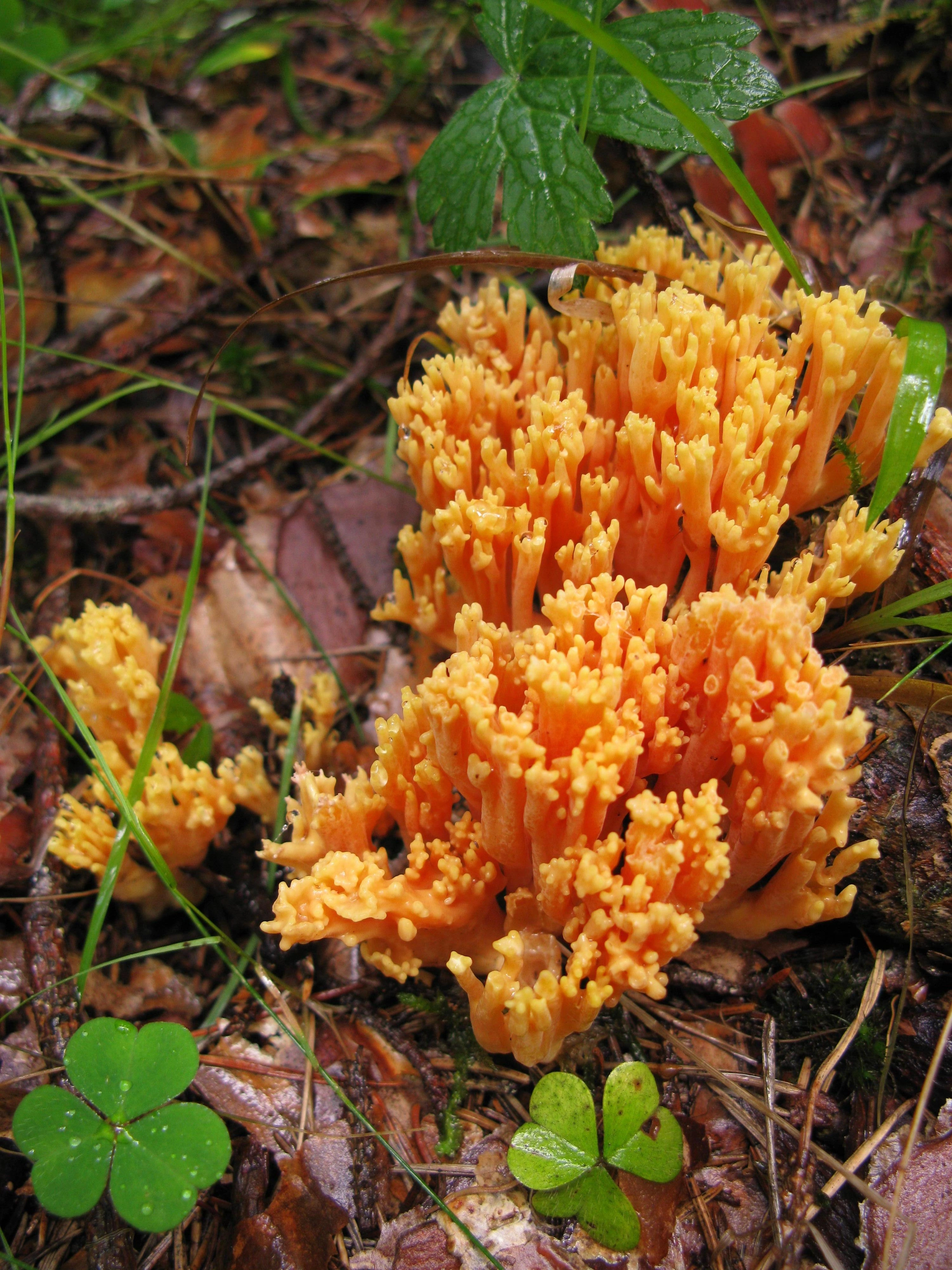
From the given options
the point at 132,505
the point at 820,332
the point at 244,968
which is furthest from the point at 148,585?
the point at 820,332

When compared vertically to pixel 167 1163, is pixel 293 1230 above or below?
below

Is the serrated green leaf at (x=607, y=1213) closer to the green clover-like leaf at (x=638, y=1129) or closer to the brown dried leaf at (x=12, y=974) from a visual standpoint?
the green clover-like leaf at (x=638, y=1129)

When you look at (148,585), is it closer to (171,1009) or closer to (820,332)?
(171,1009)

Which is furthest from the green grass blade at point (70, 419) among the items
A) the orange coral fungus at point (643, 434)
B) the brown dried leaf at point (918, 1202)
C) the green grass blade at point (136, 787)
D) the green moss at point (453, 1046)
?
the brown dried leaf at point (918, 1202)

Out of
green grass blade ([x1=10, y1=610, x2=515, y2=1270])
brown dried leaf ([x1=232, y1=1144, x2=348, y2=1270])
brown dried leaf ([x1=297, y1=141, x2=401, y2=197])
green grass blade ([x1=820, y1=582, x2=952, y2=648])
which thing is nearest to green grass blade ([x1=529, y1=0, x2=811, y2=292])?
green grass blade ([x1=820, y1=582, x2=952, y2=648])

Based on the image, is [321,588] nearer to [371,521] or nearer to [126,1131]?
Answer: [371,521]

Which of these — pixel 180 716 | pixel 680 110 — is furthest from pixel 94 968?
pixel 680 110

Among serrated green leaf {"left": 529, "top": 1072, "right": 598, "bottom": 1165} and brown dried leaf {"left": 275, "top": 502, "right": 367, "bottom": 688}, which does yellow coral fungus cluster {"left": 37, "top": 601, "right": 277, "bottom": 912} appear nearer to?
brown dried leaf {"left": 275, "top": 502, "right": 367, "bottom": 688}

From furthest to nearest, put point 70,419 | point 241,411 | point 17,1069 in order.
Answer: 1. point 70,419
2. point 241,411
3. point 17,1069
